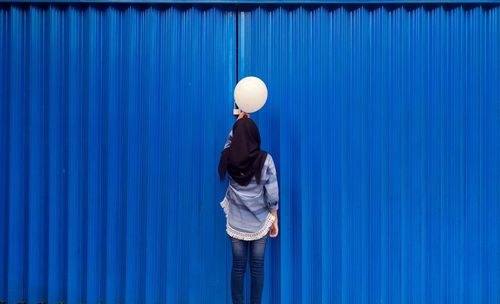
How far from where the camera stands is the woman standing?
284 cm

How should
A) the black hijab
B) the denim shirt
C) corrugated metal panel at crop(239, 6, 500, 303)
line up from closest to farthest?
the black hijab
the denim shirt
corrugated metal panel at crop(239, 6, 500, 303)

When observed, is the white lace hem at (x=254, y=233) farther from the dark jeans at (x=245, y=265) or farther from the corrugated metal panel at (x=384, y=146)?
the corrugated metal panel at (x=384, y=146)

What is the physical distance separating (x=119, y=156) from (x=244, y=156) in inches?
52.8

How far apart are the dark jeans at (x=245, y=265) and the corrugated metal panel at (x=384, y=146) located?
0.39 meters

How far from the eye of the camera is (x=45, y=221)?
11.5 ft

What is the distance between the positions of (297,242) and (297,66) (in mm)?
1590

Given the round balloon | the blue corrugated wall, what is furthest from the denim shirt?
the blue corrugated wall

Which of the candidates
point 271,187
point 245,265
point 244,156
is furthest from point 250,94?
point 245,265

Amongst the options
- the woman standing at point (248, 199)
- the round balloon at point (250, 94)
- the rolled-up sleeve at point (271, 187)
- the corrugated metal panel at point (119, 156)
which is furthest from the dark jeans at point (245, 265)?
the round balloon at point (250, 94)

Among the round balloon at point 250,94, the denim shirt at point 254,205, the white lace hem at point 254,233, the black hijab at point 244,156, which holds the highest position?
the round balloon at point 250,94

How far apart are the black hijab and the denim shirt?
0.06 meters

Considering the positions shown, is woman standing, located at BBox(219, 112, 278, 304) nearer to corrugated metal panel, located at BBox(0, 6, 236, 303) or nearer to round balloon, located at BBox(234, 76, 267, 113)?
round balloon, located at BBox(234, 76, 267, 113)

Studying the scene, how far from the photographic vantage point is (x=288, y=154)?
3.42m

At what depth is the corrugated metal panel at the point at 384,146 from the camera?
3.41 meters
